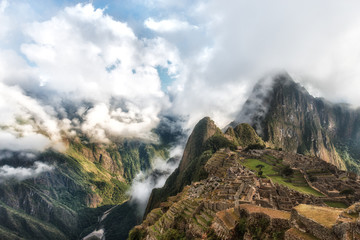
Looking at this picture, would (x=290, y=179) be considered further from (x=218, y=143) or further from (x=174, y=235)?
(x=218, y=143)

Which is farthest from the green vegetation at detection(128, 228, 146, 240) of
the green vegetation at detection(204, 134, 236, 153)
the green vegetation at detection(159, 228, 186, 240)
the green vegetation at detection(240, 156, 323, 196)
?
the green vegetation at detection(204, 134, 236, 153)

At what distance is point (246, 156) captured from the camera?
109m

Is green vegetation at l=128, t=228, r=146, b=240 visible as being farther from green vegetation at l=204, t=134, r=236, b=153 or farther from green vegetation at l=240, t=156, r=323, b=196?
green vegetation at l=204, t=134, r=236, b=153

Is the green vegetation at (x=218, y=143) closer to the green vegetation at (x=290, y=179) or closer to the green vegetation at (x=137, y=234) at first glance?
the green vegetation at (x=290, y=179)

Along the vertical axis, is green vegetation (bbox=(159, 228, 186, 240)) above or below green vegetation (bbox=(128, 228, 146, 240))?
above

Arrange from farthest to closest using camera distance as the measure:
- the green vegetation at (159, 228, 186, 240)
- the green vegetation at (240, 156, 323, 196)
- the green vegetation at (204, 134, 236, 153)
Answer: the green vegetation at (204, 134, 236, 153)
the green vegetation at (240, 156, 323, 196)
the green vegetation at (159, 228, 186, 240)

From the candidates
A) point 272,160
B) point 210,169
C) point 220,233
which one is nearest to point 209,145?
point 272,160

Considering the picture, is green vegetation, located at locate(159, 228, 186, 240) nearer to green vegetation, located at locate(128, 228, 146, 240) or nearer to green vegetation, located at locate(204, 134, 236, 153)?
green vegetation, located at locate(128, 228, 146, 240)

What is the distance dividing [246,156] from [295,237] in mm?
101367

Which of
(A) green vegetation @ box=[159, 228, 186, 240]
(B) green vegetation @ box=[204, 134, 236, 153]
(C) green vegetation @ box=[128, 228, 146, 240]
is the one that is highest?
(B) green vegetation @ box=[204, 134, 236, 153]

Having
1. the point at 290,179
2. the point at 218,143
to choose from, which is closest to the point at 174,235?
the point at 290,179

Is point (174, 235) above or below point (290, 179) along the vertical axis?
below

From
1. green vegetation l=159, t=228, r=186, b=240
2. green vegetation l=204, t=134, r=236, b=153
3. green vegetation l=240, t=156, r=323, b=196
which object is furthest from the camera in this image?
green vegetation l=204, t=134, r=236, b=153

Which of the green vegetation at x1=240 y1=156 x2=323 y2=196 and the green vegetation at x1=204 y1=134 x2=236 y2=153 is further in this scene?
the green vegetation at x1=204 y1=134 x2=236 y2=153
